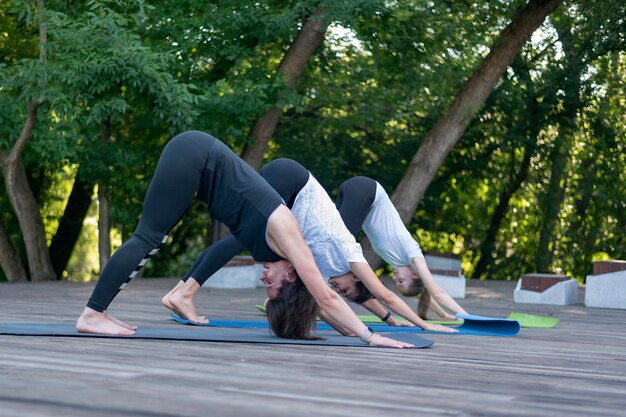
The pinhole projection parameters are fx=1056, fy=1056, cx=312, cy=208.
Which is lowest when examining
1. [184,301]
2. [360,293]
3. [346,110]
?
[184,301]

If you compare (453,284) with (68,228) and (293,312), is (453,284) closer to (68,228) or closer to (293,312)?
(293,312)

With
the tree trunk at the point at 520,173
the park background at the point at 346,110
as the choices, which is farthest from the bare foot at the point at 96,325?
the tree trunk at the point at 520,173

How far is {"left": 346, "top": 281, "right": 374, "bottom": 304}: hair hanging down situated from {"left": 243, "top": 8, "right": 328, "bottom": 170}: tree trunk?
758 cm

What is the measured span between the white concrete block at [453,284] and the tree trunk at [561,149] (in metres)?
6.07

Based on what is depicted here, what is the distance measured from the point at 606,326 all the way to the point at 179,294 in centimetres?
356

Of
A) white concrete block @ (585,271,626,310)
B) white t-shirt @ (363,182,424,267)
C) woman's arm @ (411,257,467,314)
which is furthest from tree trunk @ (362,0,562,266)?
woman's arm @ (411,257,467,314)

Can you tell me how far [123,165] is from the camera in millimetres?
13648

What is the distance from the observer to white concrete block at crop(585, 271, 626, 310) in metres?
11.0

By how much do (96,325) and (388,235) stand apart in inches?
98.1

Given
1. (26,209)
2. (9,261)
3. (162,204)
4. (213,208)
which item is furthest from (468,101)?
(162,204)

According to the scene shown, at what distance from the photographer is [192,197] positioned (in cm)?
507

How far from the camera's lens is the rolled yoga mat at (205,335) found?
203 inches

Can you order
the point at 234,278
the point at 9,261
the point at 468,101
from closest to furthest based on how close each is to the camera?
the point at 234,278 < the point at 468,101 < the point at 9,261

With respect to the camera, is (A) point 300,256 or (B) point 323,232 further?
(B) point 323,232
